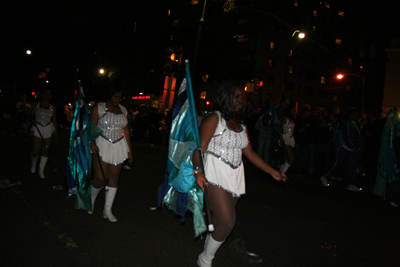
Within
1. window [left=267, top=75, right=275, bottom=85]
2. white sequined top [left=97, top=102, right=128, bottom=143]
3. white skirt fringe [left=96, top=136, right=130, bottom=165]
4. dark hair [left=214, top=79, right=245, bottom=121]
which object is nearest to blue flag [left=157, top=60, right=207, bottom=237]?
dark hair [left=214, top=79, right=245, bottom=121]

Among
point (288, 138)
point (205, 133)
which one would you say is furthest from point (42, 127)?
point (288, 138)

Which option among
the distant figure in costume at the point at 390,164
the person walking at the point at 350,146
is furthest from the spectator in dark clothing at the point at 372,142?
the distant figure in costume at the point at 390,164

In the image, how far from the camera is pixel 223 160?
117 inches

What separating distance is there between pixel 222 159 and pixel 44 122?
5.14 metres

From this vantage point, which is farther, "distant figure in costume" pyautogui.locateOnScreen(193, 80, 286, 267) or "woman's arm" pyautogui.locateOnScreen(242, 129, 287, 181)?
"woman's arm" pyautogui.locateOnScreen(242, 129, 287, 181)

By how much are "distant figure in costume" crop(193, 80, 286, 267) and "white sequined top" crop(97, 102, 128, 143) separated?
181 cm

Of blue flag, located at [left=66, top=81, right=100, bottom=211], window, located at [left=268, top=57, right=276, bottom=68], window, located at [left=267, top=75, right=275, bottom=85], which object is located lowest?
blue flag, located at [left=66, top=81, right=100, bottom=211]

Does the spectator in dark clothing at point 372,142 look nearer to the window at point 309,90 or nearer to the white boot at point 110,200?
the white boot at point 110,200

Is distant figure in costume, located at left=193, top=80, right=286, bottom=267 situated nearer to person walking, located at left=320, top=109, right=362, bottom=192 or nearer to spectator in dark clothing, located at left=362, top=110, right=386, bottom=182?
person walking, located at left=320, top=109, right=362, bottom=192

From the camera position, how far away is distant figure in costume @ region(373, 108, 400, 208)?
670cm

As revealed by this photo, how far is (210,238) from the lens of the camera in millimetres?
3012

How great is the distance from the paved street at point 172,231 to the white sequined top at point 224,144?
123 cm

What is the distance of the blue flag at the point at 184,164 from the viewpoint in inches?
116

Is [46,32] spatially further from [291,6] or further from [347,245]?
[291,6]
